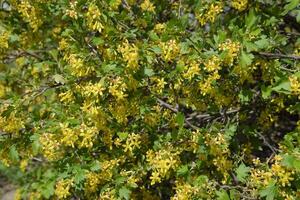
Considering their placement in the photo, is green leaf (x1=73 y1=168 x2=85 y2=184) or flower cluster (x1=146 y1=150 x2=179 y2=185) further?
green leaf (x1=73 y1=168 x2=85 y2=184)

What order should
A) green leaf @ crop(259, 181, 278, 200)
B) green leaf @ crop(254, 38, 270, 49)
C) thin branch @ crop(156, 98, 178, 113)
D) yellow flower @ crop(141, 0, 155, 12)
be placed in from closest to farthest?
green leaf @ crop(259, 181, 278, 200) → green leaf @ crop(254, 38, 270, 49) → thin branch @ crop(156, 98, 178, 113) → yellow flower @ crop(141, 0, 155, 12)

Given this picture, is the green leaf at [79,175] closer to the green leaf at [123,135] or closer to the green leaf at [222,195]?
the green leaf at [123,135]

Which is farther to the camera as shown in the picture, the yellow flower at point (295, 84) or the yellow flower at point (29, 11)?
the yellow flower at point (29, 11)

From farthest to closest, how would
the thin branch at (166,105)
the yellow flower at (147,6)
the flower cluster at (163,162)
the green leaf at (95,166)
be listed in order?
the yellow flower at (147,6), the thin branch at (166,105), the green leaf at (95,166), the flower cluster at (163,162)

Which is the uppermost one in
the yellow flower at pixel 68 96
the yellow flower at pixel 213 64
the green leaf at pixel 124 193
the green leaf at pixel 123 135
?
the yellow flower at pixel 213 64

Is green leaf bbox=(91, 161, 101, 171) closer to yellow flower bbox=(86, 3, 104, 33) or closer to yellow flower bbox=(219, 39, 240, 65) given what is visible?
yellow flower bbox=(86, 3, 104, 33)

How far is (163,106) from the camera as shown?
10.5ft

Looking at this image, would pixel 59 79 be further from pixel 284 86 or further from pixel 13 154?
pixel 284 86

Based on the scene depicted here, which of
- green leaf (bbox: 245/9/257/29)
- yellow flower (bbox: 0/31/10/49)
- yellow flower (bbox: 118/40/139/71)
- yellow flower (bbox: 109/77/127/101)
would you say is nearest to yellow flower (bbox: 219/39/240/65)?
green leaf (bbox: 245/9/257/29)

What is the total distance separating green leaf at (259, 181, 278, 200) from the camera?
2604 millimetres

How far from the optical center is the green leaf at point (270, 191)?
2604 millimetres

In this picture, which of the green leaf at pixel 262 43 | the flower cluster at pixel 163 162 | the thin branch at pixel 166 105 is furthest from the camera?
the thin branch at pixel 166 105

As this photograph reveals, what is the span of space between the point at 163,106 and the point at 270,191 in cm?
90

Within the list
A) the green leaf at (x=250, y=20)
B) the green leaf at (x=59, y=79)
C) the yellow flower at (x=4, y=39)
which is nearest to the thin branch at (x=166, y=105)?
the green leaf at (x=59, y=79)
